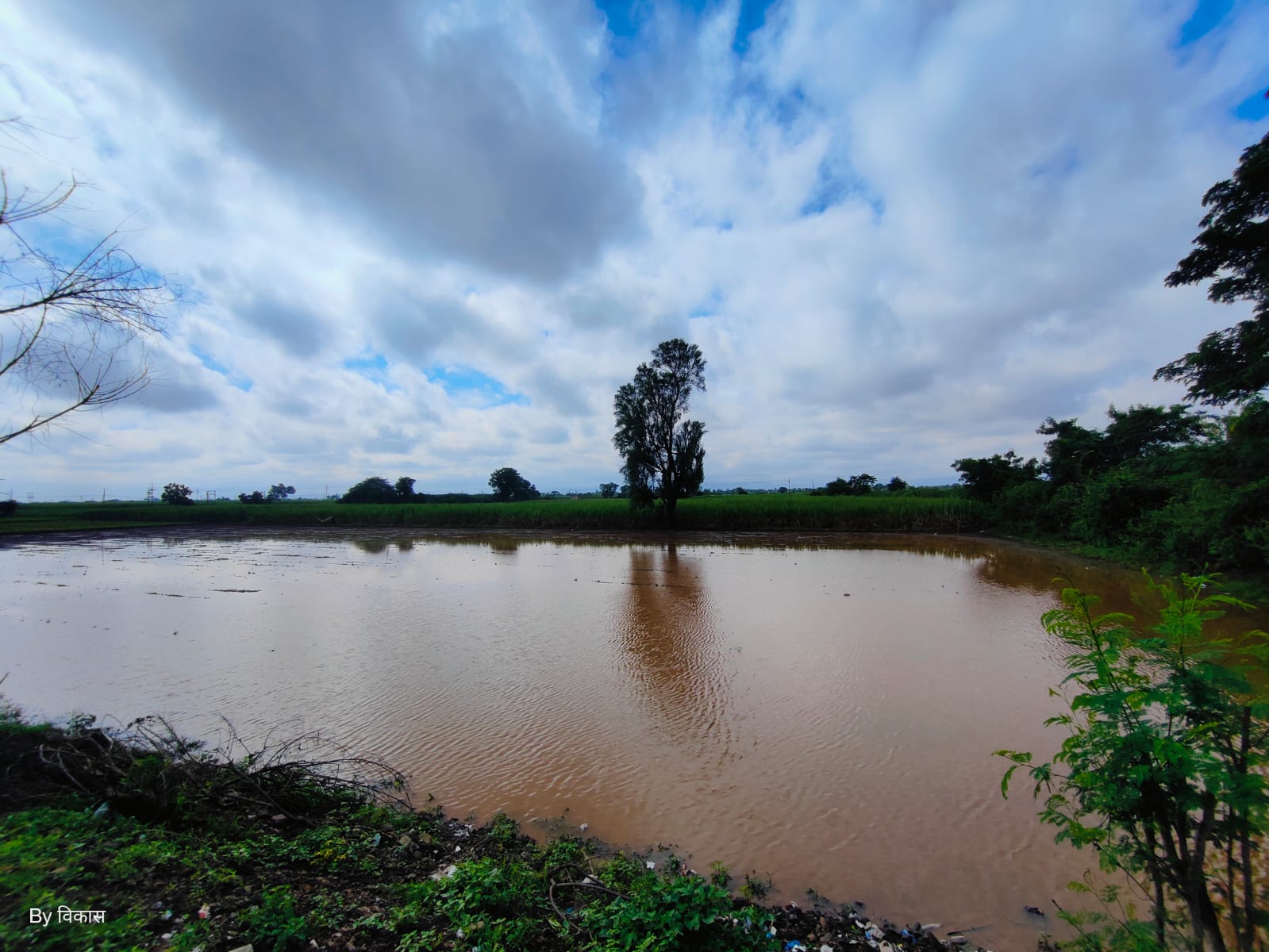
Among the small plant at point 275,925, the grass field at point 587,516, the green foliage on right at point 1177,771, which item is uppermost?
the grass field at point 587,516

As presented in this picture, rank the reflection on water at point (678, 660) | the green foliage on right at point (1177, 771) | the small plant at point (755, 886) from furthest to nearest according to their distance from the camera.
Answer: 1. the reflection on water at point (678, 660)
2. the small plant at point (755, 886)
3. the green foliage on right at point (1177, 771)

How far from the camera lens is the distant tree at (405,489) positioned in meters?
58.6

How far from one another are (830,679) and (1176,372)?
1350cm

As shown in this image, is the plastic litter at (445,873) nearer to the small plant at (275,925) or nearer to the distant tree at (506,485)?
the small plant at (275,925)

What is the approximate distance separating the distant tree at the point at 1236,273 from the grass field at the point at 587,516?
58.9ft

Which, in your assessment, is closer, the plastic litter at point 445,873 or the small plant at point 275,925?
the small plant at point 275,925

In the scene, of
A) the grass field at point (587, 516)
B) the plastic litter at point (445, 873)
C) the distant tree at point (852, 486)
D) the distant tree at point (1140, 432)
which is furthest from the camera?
the distant tree at point (852, 486)

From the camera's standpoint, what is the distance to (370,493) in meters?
56.5

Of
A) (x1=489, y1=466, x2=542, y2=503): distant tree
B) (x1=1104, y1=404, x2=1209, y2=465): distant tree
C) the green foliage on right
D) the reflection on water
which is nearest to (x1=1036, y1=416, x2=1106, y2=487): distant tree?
(x1=1104, y1=404, x2=1209, y2=465): distant tree

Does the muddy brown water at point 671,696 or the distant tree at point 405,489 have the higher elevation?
the distant tree at point 405,489

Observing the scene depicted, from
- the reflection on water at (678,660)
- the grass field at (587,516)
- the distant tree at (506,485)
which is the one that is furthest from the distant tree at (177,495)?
the reflection on water at (678,660)

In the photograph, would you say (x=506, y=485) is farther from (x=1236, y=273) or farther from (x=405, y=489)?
(x=1236, y=273)

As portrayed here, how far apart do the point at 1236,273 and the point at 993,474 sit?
18.6 m

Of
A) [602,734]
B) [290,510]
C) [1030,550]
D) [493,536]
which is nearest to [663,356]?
[493,536]
